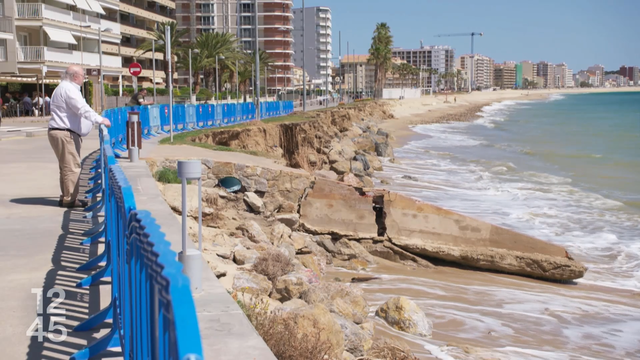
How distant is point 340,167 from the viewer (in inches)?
973

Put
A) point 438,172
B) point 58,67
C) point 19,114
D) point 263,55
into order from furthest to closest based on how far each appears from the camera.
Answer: point 263,55 → point 58,67 → point 19,114 → point 438,172

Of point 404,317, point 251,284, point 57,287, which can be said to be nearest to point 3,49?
point 404,317

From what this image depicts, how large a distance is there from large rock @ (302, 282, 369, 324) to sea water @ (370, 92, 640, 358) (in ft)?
6.13

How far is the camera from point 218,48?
73.5 metres

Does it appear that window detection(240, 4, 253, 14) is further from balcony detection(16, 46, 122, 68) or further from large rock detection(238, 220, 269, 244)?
large rock detection(238, 220, 269, 244)

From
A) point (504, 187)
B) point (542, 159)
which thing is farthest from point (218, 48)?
point (504, 187)

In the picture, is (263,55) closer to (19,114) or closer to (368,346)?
(19,114)

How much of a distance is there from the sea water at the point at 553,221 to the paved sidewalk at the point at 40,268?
17.0ft

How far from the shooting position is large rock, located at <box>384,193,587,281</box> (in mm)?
13305

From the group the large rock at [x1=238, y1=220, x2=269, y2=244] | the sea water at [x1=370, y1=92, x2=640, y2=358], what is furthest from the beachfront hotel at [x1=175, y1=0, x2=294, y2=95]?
the large rock at [x1=238, y1=220, x2=269, y2=244]

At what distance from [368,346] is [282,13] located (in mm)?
122099

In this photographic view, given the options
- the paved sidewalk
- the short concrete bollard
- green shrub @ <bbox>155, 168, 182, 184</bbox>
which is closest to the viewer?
the paved sidewalk

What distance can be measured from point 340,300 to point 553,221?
11962 mm

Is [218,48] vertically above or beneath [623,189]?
above
